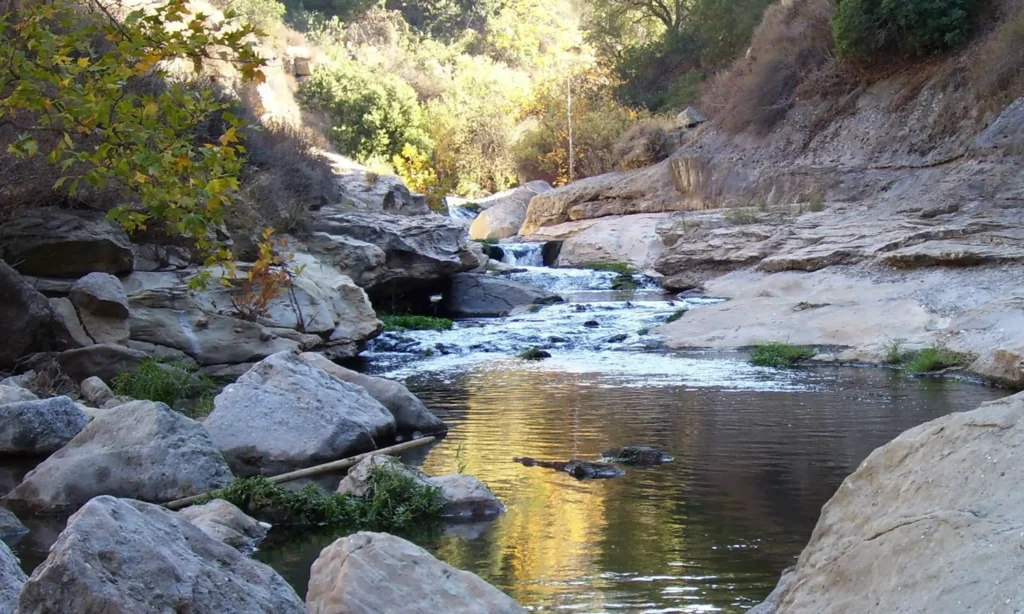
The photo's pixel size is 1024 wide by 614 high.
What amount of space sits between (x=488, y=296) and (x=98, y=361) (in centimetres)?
956

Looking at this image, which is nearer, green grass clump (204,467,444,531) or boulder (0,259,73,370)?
green grass clump (204,467,444,531)

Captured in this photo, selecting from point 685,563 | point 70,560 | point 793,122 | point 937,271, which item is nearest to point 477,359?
point 937,271

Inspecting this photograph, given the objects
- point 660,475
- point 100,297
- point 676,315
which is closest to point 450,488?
point 660,475

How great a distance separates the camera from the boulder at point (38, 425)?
8.20m

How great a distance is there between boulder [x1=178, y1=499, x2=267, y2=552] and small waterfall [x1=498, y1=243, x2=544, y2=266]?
1914 centimetres

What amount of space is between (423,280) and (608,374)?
7.63 metres

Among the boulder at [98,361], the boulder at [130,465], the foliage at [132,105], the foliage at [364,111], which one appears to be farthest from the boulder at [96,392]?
the foliage at [364,111]

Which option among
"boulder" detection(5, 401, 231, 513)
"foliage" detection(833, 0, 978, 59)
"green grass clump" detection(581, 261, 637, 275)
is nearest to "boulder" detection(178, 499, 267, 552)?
"boulder" detection(5, 401, 231, 513)

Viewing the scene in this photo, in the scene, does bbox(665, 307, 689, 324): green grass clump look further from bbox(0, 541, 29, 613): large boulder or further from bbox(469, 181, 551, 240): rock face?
bbox(469, 181, 551, 240): rock face

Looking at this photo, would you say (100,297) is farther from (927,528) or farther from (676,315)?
(927,528)

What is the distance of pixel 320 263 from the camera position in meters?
16.9

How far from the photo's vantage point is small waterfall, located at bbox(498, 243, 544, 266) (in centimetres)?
2533

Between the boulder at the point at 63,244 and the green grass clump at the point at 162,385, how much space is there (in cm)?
207

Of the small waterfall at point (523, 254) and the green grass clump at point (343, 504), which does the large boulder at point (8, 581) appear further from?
the small waterfall at point (523, 254)
